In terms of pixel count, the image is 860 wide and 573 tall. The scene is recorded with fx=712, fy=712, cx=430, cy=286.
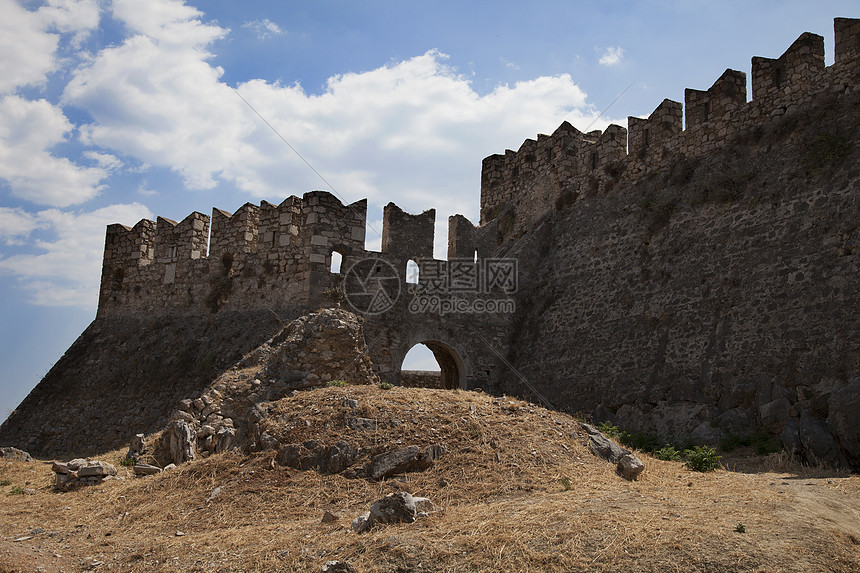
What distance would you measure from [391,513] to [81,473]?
607 centimetres

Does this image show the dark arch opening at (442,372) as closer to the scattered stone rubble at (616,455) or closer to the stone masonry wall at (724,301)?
the stone masonry wall at (724,301)

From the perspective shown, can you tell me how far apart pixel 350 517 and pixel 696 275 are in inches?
387

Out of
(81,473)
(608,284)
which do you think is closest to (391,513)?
(81,473)

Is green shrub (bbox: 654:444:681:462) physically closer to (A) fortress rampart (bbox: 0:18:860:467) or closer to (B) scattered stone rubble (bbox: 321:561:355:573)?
(A) fortress rampart (bbox: 0:18:860:467)

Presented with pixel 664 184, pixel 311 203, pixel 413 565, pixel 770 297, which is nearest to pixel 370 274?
pixel 311 203

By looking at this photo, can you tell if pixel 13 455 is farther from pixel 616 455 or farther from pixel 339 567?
pixel 616 455

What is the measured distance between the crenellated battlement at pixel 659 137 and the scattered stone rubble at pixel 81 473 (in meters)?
13.3

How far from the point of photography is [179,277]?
63.3ft

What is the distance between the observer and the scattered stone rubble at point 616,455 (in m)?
9.23

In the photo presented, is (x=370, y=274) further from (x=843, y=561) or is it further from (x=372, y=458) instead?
(x=843, y=561)

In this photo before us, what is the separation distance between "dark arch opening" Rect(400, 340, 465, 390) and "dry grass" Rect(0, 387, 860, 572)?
7.15 meters

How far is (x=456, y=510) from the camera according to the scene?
304 inches

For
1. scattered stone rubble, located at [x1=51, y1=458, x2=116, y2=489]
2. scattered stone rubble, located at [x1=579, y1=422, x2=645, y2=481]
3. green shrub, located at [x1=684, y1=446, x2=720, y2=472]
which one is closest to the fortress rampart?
green shrub, located at [x1=684, y1=446, x2=720, y2=472]

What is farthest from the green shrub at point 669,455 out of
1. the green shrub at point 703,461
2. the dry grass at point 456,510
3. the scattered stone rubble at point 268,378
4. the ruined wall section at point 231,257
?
the ruined wall section at point 231,257
